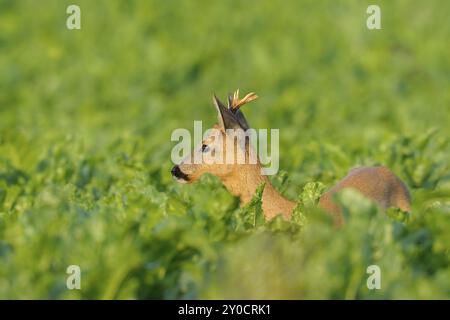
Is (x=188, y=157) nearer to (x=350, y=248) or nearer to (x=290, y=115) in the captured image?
(x=350, y=248)

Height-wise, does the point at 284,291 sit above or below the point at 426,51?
below

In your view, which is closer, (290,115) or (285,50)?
(290,115)

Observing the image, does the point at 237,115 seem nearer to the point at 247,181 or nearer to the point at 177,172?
the point at 247,181

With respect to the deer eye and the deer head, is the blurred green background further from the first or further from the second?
the deer eye

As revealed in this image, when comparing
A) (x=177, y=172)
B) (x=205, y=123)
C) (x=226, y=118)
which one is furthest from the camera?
(x=205, y=123)

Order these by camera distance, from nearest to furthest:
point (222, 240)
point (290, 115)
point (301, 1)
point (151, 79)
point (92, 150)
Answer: point (222, 240) → point (92, 150) → point (290, 115) → point (151, 79) → point (301, 1)

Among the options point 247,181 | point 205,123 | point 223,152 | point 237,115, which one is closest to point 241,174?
point 247,181

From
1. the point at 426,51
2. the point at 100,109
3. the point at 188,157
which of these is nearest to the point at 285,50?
the point at 426,51

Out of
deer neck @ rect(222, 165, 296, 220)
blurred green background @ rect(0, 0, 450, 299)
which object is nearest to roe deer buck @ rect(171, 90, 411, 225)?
deer neck @ rect(222, 165, 296, 220)
